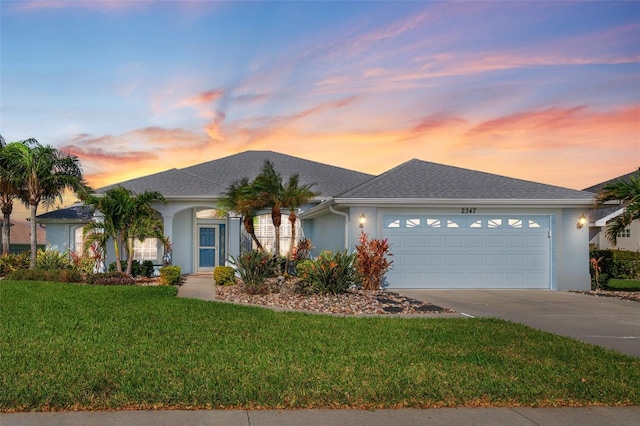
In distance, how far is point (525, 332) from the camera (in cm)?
907

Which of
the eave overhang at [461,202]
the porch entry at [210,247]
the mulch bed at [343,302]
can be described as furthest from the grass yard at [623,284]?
the porch entry at [210,247]

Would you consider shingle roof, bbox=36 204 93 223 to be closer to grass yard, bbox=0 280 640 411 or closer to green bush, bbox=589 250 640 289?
grass yard, bbox=0 280 640 411

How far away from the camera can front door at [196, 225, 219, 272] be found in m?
21.2

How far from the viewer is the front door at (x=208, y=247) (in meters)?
21.2

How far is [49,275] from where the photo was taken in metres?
17.2

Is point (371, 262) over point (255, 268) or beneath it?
over

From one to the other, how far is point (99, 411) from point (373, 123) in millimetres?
15715

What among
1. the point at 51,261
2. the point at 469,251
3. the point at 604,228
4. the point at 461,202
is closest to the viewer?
the point at 461,202

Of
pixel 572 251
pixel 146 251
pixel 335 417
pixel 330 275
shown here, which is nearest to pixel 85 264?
pixel 146 251

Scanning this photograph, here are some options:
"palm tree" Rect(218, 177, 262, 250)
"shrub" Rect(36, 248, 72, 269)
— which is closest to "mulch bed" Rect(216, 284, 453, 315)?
"palm tree" Rect(218, 177, 262, 250)

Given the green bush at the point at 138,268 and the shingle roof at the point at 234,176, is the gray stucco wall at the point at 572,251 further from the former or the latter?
the green bush at the point at 138,268

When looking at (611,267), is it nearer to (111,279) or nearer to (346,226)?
(346,226)

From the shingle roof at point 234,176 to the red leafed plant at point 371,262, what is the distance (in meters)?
5.96

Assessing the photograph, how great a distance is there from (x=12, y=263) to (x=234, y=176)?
9361 millimetres
